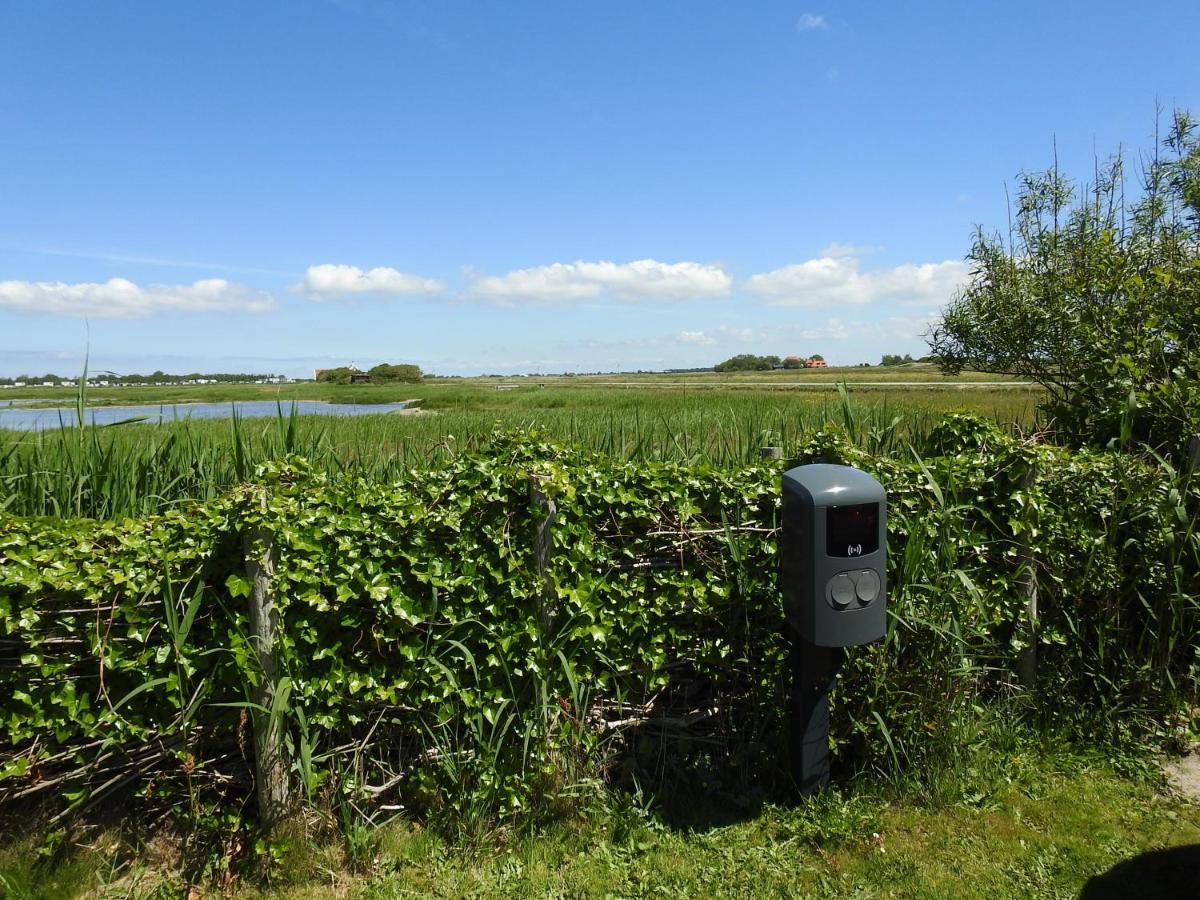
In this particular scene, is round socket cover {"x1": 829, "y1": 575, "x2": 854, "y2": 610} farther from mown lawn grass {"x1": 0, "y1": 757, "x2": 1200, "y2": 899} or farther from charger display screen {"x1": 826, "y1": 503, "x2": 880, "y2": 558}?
mown lawn grass {"x1": 0, "y1": 757, "x2": 1200, "y2": 899}

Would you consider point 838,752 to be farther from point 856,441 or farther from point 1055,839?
point 856,441

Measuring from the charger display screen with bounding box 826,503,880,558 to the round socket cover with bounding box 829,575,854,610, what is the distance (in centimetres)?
9

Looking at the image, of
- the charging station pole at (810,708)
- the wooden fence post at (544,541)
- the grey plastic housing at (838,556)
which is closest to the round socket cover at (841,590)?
the grey plastic housing at (838,556)

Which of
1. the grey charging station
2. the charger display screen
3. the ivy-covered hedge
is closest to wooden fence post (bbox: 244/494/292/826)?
the ivy-covered hedge

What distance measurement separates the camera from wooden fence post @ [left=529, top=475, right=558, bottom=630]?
2520 mm

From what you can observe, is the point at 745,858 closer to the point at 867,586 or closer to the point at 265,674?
the point at 867,586

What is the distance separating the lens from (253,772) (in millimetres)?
2457

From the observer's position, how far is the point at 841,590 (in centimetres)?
232

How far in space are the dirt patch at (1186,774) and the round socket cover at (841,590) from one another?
195 cm

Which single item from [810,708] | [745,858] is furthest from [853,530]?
[745,858]

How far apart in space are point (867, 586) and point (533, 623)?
1319 mm

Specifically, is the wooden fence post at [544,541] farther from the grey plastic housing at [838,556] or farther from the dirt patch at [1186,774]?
the dirt patch at [1186,774]

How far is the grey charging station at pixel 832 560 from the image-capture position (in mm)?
2309

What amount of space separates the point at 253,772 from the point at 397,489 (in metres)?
1.26
